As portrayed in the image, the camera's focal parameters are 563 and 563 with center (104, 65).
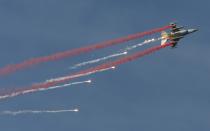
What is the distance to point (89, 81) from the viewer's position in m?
174

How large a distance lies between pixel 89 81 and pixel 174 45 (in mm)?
30746

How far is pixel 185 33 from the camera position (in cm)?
18775

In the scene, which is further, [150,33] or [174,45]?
[174,45]

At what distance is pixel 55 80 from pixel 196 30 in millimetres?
54879

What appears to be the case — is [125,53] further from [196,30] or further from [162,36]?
[196,30]

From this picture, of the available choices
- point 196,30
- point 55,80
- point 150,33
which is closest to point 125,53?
point 150,33

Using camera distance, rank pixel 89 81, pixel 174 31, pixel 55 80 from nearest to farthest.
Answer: pixel 55 80 < pixel 89 81 < pixel 174 31

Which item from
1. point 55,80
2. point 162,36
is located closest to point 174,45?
point 162,36

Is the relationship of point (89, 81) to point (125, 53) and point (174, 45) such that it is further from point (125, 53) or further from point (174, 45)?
point (174, 45)

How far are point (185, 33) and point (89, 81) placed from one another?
124 feet

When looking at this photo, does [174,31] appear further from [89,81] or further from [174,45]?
[89,81]

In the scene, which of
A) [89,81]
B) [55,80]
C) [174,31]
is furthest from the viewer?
[174,31]

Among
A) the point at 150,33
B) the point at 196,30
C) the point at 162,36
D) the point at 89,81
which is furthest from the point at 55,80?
the point at 196,30

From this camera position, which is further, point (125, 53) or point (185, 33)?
point (185, 33)
